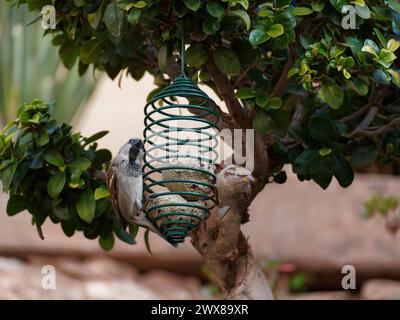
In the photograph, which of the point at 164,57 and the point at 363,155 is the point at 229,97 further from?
the point at 363,155

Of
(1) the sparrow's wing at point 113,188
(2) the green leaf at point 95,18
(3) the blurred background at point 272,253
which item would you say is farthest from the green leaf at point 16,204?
(3) the blurred background at point 272,253

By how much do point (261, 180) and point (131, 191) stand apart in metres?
0.50

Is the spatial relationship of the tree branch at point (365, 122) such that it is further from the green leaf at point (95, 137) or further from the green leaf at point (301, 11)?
the green leaf at point (95, 137)

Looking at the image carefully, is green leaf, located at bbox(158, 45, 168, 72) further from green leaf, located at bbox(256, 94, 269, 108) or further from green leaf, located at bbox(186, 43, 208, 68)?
green leaf, located at bbox(256, 94, 269, 108)

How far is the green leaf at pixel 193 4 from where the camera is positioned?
234cm

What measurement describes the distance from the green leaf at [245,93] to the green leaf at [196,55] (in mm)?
156

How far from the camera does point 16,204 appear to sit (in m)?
2.79

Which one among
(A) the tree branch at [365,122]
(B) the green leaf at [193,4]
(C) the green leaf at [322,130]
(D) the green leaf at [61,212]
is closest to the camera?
(B) the green leaf at [193,4]

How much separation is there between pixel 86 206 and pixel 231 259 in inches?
21.0

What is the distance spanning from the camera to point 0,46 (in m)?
6.47

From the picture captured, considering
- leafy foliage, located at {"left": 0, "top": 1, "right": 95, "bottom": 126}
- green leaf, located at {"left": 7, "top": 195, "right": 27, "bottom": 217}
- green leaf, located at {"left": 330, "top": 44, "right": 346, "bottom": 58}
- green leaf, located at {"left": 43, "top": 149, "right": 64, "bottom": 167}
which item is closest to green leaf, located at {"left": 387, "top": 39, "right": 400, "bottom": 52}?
green leaf, located at {"left": 330, "top": 44, "right": 346, "bottom": 58}

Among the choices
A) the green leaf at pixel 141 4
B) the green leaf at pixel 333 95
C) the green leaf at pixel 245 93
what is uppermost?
the green leaf at pixel 141 4
